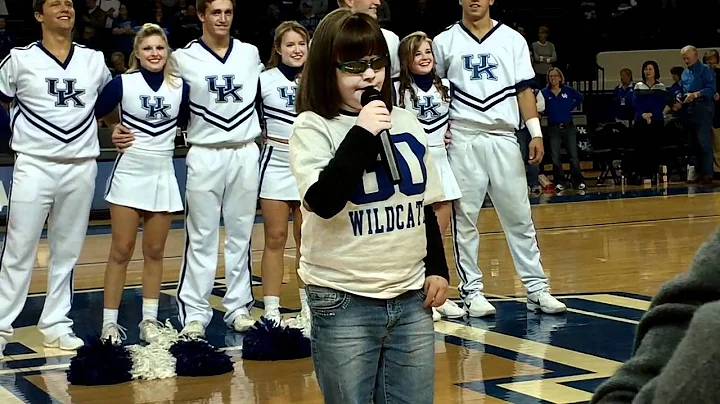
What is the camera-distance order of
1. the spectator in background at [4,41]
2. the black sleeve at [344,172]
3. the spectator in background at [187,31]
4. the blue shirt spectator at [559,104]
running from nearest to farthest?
the black sleeve at [344,172] → the spectator in background at [4,41] → the blue shirt spectator at [559,104] → the spectator in background at [187,31]

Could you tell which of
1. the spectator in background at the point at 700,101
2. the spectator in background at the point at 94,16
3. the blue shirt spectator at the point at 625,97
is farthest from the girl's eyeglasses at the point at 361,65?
the blue shirt spectator at the point at 625,97

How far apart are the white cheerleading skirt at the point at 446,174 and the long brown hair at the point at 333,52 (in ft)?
11.2

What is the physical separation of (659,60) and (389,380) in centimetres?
1875

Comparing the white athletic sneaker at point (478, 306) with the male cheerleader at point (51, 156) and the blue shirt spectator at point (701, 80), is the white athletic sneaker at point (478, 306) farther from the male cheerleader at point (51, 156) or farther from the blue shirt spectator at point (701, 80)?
the blue shirt spectator at point (701, 80)

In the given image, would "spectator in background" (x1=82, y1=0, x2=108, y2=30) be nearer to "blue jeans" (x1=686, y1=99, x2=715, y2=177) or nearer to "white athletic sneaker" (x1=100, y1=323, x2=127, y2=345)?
"blue jeans" (x1=686, y1=99, x2=715, y2=177)

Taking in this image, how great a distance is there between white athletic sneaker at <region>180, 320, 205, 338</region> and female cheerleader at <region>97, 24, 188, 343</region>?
17 centimetres

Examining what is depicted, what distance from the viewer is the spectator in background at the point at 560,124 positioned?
14.9m

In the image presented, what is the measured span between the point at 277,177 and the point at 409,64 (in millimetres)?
1010

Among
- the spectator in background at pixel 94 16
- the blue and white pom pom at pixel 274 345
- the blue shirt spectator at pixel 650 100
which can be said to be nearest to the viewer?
the blue and white pom pom at pixel 274 345

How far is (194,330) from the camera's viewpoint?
5859mm

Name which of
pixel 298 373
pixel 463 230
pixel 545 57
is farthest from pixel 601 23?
pixel 298 373

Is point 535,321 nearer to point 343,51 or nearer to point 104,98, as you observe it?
point 104,98

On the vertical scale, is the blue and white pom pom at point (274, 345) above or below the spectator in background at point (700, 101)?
below

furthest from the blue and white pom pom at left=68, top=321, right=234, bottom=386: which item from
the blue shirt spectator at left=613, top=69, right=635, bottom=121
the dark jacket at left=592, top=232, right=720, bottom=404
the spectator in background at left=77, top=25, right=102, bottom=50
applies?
the blue shirt spectator at left=613, top=69, right=635, bottom=121
